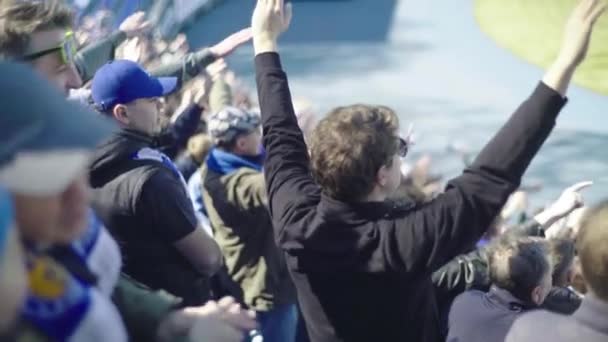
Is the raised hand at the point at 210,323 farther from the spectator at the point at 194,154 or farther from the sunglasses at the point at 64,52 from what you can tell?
the spectator at the point at 194,154

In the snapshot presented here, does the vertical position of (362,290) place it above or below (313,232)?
below

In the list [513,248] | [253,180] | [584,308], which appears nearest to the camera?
[584,308]

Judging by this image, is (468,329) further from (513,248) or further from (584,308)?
(584,308)

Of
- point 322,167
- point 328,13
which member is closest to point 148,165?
point 322,167

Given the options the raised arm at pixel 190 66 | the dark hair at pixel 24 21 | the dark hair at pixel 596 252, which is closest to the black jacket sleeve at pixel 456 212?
the dark hair at pixel 596 252

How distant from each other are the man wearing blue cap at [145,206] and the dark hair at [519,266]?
33.1 inches

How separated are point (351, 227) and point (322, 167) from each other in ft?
0.58

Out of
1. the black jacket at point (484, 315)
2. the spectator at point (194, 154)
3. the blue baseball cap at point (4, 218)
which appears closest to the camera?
the blue baseball cap at point (4, 218)

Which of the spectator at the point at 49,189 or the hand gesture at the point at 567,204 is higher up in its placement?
the spectator at the point at 49,189

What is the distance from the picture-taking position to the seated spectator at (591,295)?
199 centimetres

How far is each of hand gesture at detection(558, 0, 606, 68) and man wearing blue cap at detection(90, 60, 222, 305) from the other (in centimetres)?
122

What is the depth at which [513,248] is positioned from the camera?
9.46ft

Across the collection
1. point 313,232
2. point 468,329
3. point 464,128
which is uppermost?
point 313,232

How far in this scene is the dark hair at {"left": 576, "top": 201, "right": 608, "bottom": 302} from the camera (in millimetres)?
1979
